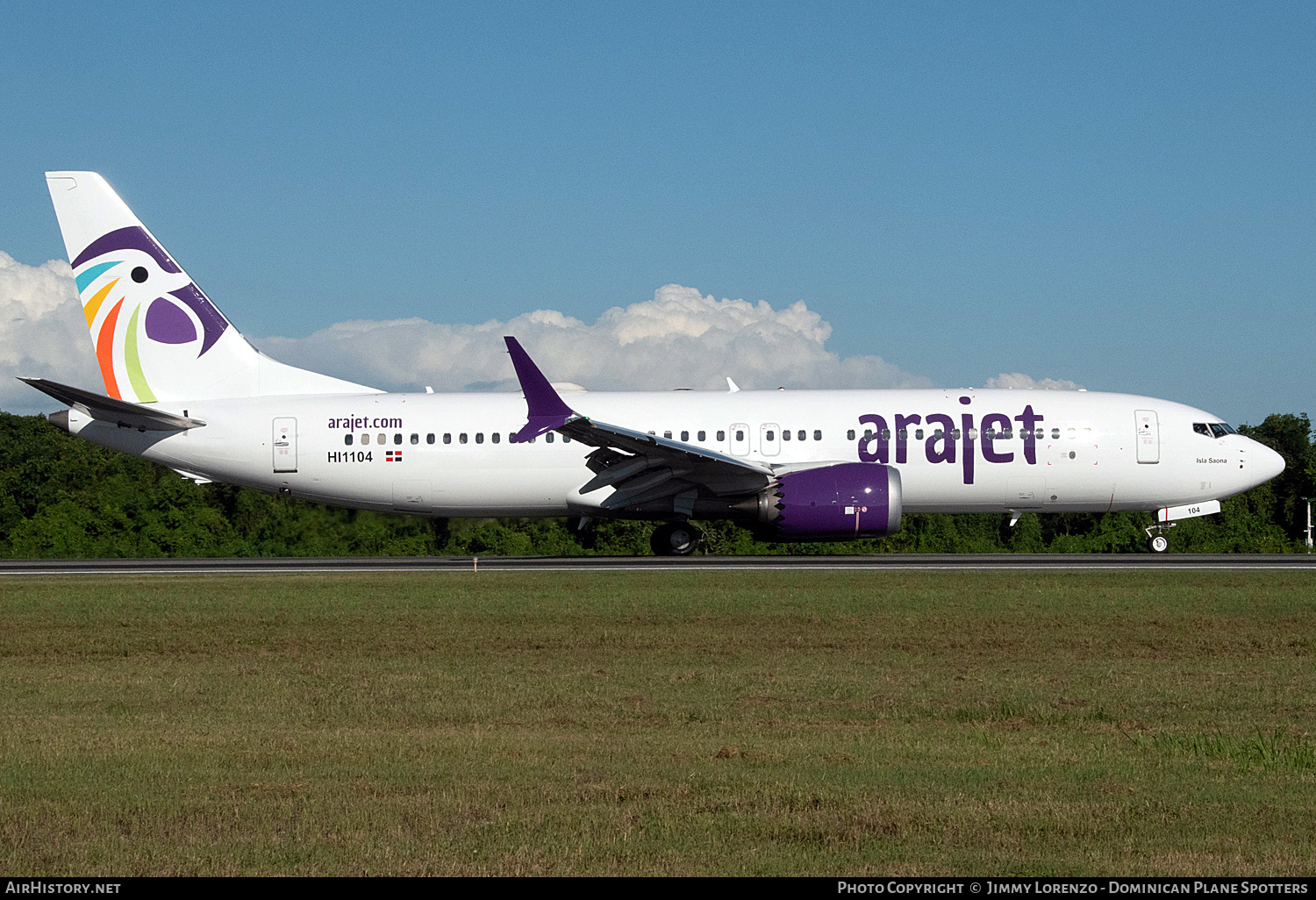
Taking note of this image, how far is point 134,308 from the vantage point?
32.0 meters

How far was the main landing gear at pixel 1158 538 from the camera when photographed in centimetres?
3241

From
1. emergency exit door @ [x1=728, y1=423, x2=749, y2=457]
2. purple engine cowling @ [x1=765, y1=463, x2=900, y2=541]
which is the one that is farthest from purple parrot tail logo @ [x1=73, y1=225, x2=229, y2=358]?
purple engine cowling @ [x1=765, y1=463, x2=900, y2=541]

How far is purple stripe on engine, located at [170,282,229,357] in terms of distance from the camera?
3219 centimetres

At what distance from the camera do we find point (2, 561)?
35219 millimetres

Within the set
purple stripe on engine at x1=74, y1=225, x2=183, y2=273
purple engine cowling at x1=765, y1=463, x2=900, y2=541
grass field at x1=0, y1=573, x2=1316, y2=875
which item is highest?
purple stripe on engine at x1=74, y1=225, x2=183, y2=273

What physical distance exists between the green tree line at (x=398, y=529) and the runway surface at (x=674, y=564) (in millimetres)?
1689

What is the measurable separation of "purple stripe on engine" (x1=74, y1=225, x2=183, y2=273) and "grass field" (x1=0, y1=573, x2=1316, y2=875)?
12805 millimetres

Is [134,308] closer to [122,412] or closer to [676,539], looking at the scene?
[122,412]

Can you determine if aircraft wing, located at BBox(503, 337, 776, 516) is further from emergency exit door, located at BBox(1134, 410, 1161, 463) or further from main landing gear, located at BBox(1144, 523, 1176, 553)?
main landing gear, located at BBox(1144, 523, 1176, 553)

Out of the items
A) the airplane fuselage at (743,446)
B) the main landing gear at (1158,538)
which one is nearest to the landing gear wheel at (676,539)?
the airplane fuselage at (743,446)

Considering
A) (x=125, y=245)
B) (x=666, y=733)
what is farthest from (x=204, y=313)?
(x=666, y=733)

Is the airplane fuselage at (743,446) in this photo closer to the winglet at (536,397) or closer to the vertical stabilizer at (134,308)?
the vertical stabilizer at (134,308)

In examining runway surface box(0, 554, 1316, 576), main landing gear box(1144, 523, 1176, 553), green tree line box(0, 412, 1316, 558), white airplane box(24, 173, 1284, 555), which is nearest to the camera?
runway surface box(0, 554, 1316, 576)
